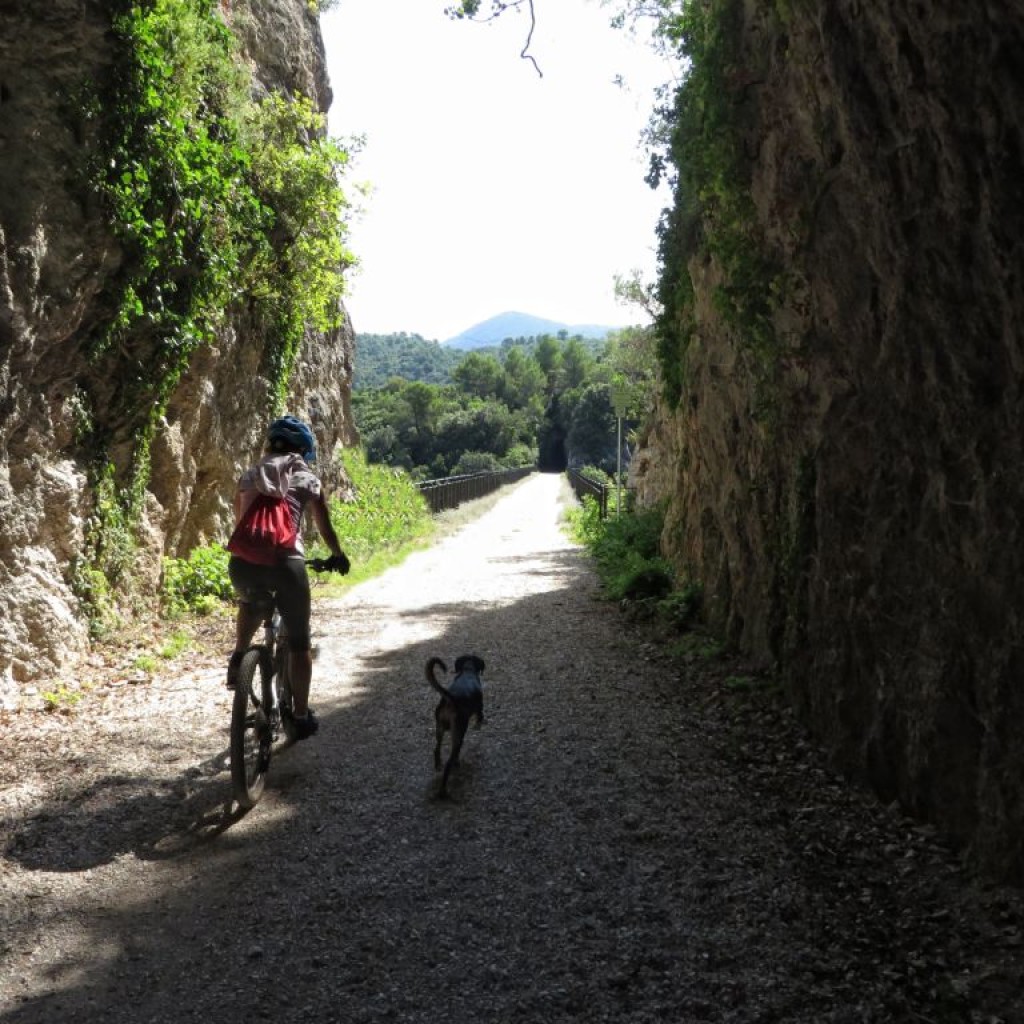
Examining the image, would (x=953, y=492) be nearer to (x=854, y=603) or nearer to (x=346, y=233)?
(x=854, y=603)

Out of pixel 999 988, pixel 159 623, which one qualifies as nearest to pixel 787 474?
pixel 999 988

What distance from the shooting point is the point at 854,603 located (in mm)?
5105

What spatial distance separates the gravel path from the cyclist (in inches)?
25.6

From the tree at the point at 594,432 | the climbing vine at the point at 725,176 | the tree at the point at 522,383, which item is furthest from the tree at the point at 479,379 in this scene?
the climbing vine at the point at 725,176

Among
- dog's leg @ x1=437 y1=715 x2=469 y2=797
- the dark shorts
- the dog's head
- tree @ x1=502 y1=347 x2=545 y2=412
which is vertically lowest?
dog's leg @ x1=437 y1=715 x2=469 y2=797

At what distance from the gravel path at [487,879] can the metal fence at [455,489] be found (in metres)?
19.5

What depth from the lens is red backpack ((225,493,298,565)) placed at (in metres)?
4.96

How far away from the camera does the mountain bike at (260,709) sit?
461 cm

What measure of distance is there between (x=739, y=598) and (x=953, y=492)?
11.9 ft

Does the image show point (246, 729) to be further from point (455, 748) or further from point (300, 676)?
point (455, 748)

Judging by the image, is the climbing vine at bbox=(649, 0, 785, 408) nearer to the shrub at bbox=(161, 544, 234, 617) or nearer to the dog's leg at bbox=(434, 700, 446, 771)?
the dog's leg at bbox=(434, 700, 446, 771)

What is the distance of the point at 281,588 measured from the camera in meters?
5.09

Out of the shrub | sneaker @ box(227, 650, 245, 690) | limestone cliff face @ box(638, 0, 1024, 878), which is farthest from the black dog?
the shrub

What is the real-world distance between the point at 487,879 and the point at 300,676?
73.0 inches
